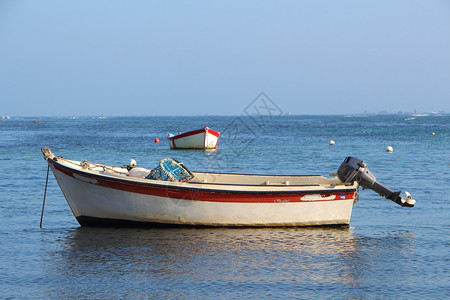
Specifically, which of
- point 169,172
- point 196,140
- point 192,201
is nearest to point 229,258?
point 192,201

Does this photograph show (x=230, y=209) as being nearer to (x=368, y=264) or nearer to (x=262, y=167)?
(x=368, y=264)

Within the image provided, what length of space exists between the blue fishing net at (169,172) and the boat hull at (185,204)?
57 centimetres

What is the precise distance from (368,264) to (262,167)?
58.1 feet

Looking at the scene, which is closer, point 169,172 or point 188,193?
point 188,193

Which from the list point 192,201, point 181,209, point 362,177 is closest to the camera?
point 192,201

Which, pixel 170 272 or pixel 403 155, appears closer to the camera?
pixel 170 272

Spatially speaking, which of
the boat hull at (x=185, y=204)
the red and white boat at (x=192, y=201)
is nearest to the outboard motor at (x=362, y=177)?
the red and white boat at (x=192, y=201)

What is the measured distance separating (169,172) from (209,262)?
3.31 meters

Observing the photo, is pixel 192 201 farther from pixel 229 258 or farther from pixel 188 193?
pixel 229 258

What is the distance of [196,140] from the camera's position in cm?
4166

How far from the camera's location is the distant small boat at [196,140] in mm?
41469

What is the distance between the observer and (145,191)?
13.4m

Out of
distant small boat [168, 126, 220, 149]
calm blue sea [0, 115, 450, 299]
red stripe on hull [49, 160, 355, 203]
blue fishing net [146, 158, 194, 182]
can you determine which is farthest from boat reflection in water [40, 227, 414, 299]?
distant small boat [168, 126, 220, 149]

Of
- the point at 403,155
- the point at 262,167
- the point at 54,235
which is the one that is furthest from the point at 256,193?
the point at 403,155
